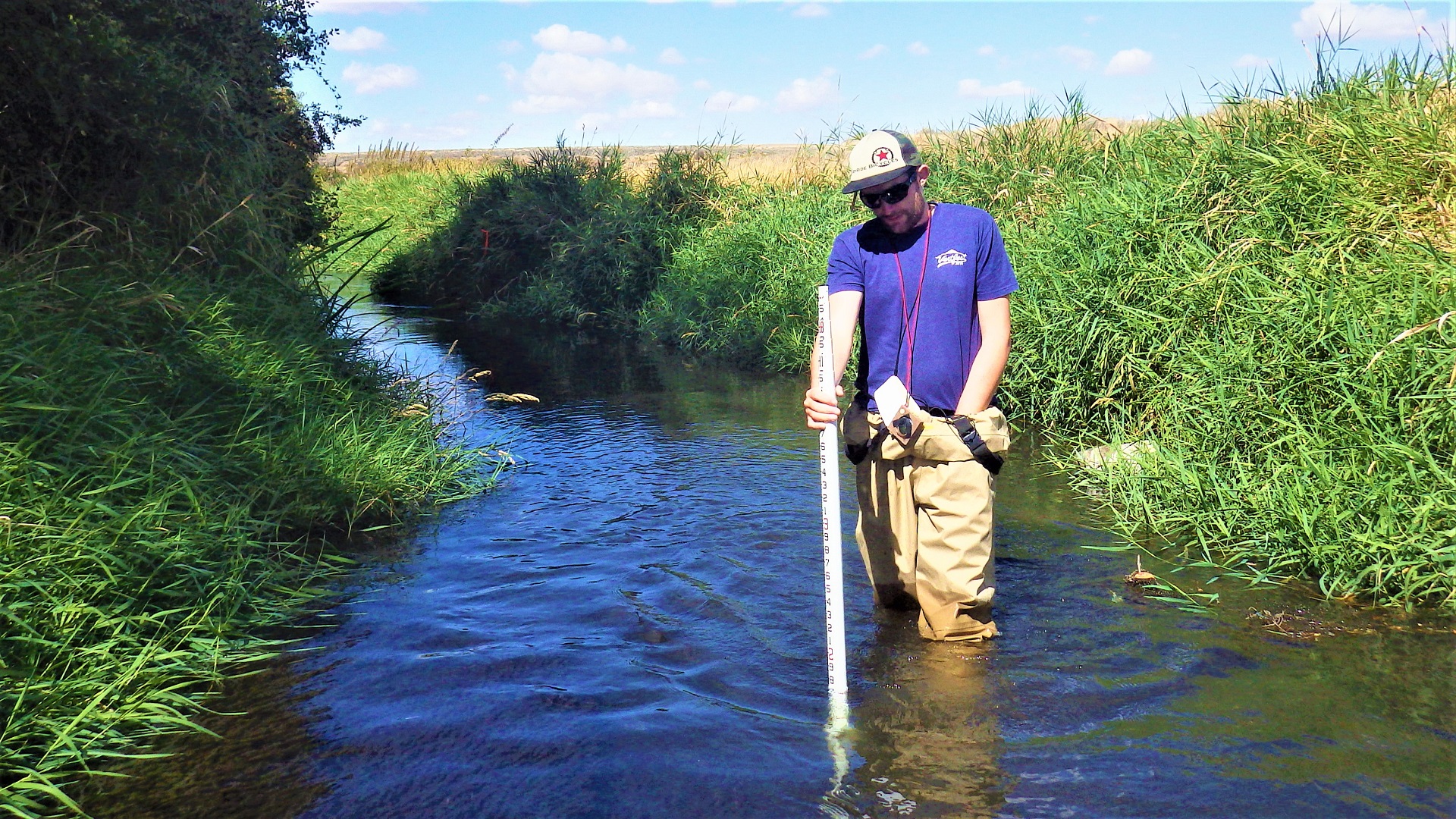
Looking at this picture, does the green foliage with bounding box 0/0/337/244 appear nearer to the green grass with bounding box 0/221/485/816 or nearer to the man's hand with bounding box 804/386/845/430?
the green grass with bounding box 0/221/485/816

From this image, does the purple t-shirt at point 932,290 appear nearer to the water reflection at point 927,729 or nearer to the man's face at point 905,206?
the man's face at point 905,206

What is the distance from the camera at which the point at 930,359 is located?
4352mm

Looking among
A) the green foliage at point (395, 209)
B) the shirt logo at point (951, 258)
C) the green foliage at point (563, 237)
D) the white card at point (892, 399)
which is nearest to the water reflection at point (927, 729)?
the white card at point (892, 399)

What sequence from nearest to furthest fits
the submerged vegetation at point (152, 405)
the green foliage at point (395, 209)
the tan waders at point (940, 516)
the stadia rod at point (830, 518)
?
the stadia rod at point (830, 518), the submerged vegetation at point (152, 405), the tan waders at point (940, 516), the green foliage at point (395, 209)

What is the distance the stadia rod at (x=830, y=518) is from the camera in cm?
387

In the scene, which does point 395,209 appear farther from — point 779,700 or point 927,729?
point 927,729

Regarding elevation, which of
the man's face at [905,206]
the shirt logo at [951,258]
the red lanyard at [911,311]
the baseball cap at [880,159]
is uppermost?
the baseball cap at [880,159]

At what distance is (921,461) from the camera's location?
14.4 feet

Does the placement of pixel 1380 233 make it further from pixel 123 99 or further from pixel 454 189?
pixel 454 189

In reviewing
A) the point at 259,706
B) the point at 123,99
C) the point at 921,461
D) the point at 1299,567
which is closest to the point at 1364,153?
the point at 1299,567

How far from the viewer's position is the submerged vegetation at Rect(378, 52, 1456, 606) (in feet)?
17.0

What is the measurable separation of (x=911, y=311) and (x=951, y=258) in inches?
9.8

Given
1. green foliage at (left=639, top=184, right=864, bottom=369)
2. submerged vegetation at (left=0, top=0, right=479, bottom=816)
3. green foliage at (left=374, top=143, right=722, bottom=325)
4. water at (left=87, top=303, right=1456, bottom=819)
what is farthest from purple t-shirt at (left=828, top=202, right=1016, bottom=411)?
green foliage at (left=374, top=143, right=722, bottom=325)

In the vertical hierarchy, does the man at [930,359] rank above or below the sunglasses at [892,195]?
below
